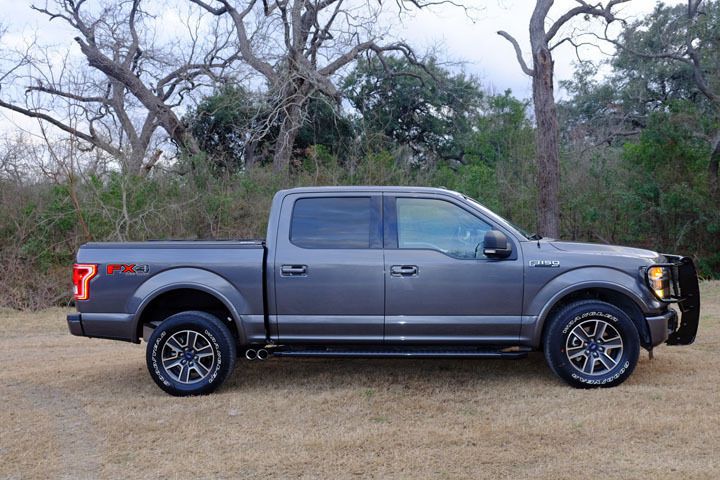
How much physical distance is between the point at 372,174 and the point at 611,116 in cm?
1386

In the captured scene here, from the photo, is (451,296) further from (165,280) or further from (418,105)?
(418,105)

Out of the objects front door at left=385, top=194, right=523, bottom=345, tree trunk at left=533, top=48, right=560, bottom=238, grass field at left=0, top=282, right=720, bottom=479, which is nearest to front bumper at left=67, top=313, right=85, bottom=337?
grass field at left=0, top=282, right=720, bottom=479

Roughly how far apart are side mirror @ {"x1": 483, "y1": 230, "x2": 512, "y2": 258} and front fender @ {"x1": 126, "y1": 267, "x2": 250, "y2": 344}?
84.1 inches

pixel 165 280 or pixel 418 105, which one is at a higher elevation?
pixel 418 105

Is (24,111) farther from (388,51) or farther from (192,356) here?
(192,356)

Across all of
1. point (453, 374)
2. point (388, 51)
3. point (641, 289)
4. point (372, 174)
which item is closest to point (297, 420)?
point (453, 374)

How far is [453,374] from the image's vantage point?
7.08 meters

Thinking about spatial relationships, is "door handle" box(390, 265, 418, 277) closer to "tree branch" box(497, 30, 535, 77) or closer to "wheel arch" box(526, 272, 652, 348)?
"wheel arch" box(526, 272, 652, 348)

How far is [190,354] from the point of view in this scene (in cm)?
646

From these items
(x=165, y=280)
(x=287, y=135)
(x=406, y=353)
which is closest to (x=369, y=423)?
(x=406, y=353)

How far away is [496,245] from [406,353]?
1204 millimetres

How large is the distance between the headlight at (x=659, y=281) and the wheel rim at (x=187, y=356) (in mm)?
3882

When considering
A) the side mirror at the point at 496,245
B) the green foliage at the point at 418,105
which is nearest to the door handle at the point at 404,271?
the side mirror at the point at 496,245

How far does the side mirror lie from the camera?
6.11 m
